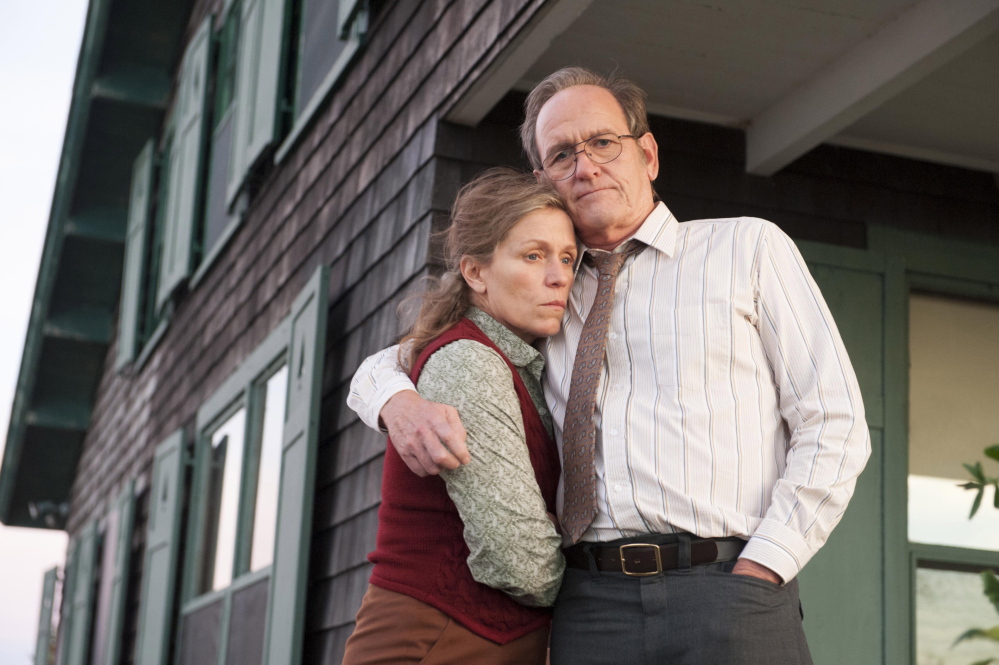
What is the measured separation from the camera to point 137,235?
9.10 m

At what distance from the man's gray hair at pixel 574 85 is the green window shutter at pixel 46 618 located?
1203cm

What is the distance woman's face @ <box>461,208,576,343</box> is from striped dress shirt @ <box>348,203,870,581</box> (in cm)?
11

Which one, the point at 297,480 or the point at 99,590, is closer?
the point at 297,480

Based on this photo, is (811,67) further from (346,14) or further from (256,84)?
(256,84)

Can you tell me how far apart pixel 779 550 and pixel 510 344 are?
0.61 m

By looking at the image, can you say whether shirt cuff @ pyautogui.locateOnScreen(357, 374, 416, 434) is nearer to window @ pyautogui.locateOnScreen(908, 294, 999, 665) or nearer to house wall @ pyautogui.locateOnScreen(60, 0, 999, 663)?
house wall @ pyautogui.locateOnScreen(60, 0, 999, 663)

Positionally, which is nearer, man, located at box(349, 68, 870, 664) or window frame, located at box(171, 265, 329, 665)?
man, located at box(349, 68, 870, 664)

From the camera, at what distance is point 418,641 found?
1905mm

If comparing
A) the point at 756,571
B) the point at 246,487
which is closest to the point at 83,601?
the point at 246,487

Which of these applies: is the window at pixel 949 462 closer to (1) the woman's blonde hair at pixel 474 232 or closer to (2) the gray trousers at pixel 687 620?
(2) the gray trousers at pixel 687 620

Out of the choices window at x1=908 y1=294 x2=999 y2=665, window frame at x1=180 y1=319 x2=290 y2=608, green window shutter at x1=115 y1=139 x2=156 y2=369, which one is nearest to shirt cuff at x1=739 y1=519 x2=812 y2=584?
window at x1=908 y1=294 x2=999 y2=665

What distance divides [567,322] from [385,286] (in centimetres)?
171

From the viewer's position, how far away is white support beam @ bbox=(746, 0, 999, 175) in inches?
108

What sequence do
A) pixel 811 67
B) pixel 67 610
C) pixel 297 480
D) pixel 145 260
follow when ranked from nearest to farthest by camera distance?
pixel 811 67 < pixel 297 480 < pixel 145 260 < pixel 67 610
